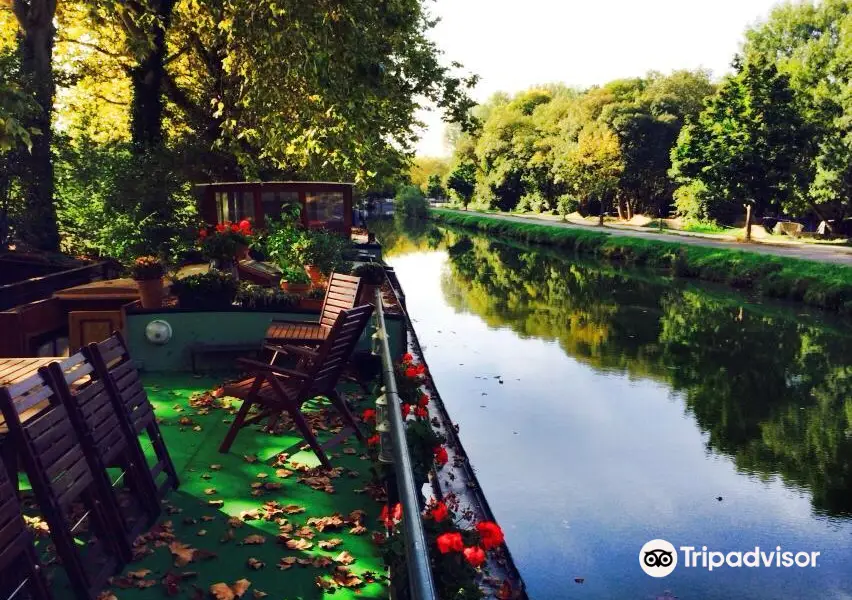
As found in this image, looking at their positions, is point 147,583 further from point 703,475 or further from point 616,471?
point 703,475

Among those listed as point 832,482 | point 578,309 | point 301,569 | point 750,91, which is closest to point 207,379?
point 301,569

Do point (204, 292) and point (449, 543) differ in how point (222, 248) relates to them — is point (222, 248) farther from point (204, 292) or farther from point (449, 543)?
point (449, 543)

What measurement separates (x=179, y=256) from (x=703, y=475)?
916cm

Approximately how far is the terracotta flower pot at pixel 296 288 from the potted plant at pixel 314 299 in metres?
0.12

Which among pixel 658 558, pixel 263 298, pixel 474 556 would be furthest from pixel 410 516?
pixel 263 298

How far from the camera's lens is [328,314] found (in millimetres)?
7648

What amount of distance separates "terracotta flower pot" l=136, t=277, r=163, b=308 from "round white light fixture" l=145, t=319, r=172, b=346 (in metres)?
0.53

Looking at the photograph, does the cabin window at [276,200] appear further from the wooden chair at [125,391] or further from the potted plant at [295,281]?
the wooden chair at [125,391]

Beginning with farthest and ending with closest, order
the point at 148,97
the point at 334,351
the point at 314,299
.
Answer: the point at 148,97
the point at 314,299
the point at 334,351

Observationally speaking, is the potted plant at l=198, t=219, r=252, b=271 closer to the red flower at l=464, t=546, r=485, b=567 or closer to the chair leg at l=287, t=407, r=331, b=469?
the chair leg at l=287, t=407, r=331, b=469

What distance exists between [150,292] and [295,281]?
206cm

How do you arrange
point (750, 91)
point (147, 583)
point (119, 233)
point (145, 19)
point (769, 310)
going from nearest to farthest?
1. point (147, 583)
2. point (119, 233)
3. point (145, 19)
4. point (769, 310)
5. point (750, 91)

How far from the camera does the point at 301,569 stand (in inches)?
163

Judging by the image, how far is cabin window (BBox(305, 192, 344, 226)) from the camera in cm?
1442
